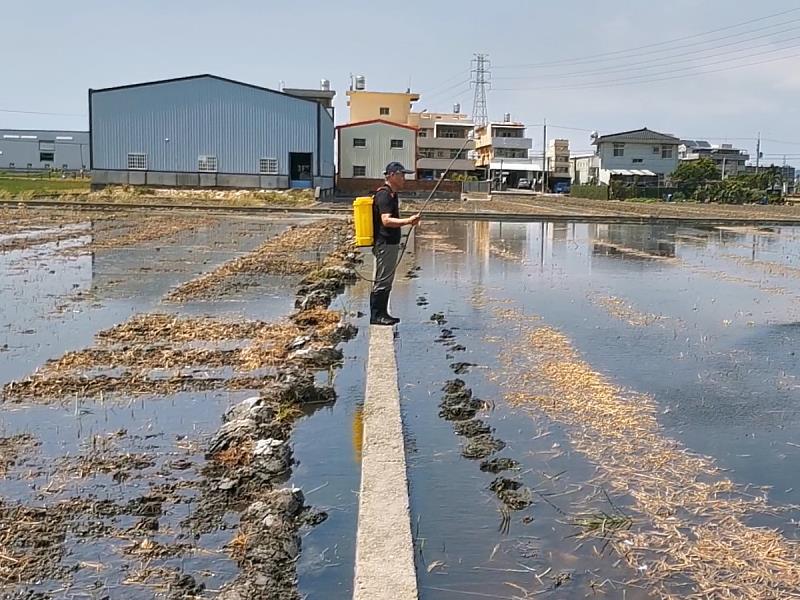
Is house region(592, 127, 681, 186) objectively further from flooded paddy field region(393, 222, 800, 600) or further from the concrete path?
the concrete path

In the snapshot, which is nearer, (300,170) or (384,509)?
(384,509)

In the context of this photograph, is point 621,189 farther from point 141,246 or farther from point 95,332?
point 95,332

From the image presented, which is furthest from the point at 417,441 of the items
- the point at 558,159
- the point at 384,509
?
the point at 558,159

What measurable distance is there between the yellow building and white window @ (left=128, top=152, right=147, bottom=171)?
3745 centimetres

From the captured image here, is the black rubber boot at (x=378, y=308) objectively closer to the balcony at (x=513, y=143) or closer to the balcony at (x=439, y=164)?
the balcony at (x=439, y=164)

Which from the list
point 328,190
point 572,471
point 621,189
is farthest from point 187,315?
point 621,189

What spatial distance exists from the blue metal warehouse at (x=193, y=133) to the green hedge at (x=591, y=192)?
26623 mm

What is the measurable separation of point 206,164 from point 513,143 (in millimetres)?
52038

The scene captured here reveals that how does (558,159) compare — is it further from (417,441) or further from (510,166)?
(417,441)

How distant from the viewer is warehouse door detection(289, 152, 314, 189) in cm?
4334

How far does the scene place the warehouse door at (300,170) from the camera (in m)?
43.3

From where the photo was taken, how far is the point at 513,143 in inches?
3482

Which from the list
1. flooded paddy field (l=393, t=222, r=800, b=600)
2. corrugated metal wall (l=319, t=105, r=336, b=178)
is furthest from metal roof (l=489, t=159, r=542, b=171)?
flooded paddy field (l=393, t=222, r=800, b=600)

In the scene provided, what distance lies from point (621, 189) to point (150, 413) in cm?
5890
